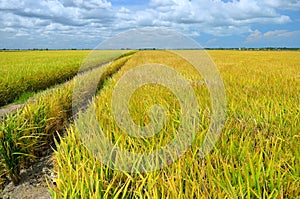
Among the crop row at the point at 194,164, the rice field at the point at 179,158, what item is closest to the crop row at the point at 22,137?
the rice field at the point at 179,158

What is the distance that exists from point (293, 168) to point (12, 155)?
284 cm

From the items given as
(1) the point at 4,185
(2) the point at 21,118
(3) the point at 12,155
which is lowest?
(1) the point at 4,185

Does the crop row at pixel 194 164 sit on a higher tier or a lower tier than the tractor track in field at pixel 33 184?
higher

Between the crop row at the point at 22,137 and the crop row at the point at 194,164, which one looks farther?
the crop row at the point at 22,137

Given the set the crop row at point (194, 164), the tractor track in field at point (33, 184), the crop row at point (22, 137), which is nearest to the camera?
the crop row at point (194, 164)

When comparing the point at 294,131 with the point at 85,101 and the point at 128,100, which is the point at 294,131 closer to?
the point at 128,100

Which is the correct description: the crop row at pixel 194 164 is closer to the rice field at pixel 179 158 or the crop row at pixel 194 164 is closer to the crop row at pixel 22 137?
the rice field at pixel 179 158

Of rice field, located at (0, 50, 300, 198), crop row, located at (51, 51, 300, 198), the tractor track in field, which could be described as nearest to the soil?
the tractor track in field

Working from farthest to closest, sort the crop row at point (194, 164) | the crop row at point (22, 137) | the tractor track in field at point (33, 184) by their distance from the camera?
the crop row at point (22, 137) < the tractor track in field at point (33, 184) < the crop row at point (194, 164)

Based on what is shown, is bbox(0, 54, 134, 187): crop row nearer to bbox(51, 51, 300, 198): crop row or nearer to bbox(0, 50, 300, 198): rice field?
bbox(0, 50, 300, 198): rice field

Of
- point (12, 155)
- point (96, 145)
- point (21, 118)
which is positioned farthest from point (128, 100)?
point (96, 145)

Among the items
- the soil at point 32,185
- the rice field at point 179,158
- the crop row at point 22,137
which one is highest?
the rice field at point 179,158

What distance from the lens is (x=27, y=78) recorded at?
979 cm

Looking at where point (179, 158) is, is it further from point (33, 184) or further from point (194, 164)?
point (33, 184)
